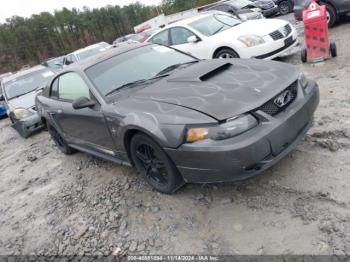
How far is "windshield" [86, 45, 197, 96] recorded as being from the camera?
12.8ft

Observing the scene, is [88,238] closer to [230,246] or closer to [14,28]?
[230,246]

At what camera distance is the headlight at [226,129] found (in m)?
2.74

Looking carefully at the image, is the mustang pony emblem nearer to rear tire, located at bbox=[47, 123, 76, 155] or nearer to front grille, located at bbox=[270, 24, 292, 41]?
rear tire, located at bbox=[47, 123, 76, 155]

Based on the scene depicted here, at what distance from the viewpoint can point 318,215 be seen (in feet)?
8.94

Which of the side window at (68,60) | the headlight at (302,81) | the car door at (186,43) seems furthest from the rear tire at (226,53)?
the side window at (68,60)

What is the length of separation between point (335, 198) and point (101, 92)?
2.68 meters

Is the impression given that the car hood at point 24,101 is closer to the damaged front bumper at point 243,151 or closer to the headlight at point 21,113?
the headlight at point 21,113

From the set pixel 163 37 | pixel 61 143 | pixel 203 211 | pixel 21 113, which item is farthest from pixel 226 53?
pixel 21 113

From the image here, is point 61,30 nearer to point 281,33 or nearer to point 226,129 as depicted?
point 281,33

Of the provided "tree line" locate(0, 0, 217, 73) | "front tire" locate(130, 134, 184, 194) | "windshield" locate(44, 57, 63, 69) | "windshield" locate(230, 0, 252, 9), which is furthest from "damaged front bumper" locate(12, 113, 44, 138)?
"tree line" locate(0, 0, 217, 73)

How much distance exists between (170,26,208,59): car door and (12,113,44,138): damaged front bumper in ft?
12.4

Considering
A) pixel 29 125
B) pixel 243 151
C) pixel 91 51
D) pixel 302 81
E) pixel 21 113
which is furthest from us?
pixel 91 51

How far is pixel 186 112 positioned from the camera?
9.63 feet

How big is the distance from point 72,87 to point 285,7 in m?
14.0
